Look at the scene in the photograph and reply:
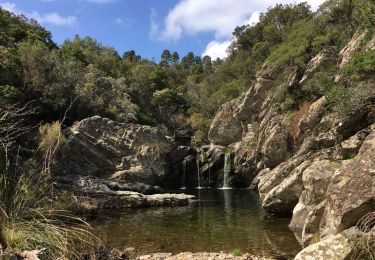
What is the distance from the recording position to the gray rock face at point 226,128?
4341 centimetres

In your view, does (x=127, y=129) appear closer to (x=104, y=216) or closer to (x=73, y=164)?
(x=73, y=164)

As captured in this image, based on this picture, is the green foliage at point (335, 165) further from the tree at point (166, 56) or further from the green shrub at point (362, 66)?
the tree at point (166, 56)

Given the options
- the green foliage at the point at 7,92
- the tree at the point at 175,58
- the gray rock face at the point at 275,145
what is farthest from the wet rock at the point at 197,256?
the tree at the point at 175,58

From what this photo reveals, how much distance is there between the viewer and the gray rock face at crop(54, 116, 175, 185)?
3089cm

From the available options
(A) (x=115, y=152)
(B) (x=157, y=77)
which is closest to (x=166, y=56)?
(B) (x=157, y=77)

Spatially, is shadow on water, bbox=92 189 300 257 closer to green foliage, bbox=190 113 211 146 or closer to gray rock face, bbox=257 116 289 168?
gray rock face, bbox=257 116 289 168

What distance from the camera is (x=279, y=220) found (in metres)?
17.6

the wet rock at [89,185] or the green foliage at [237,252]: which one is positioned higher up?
the wet rock at [89,185]

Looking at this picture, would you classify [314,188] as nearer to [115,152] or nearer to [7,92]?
[7,92]

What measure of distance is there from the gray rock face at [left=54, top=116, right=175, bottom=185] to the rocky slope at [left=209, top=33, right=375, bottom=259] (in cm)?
787

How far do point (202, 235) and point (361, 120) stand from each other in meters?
9.06

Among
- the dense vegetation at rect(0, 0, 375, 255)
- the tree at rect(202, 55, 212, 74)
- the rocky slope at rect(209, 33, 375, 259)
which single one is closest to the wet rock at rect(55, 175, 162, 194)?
the dense vegetation at rect(0, 0, 375, 255)

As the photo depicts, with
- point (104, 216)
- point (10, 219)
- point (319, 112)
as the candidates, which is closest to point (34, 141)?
point (104, 216)

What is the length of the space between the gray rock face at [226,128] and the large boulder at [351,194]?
3344cm
